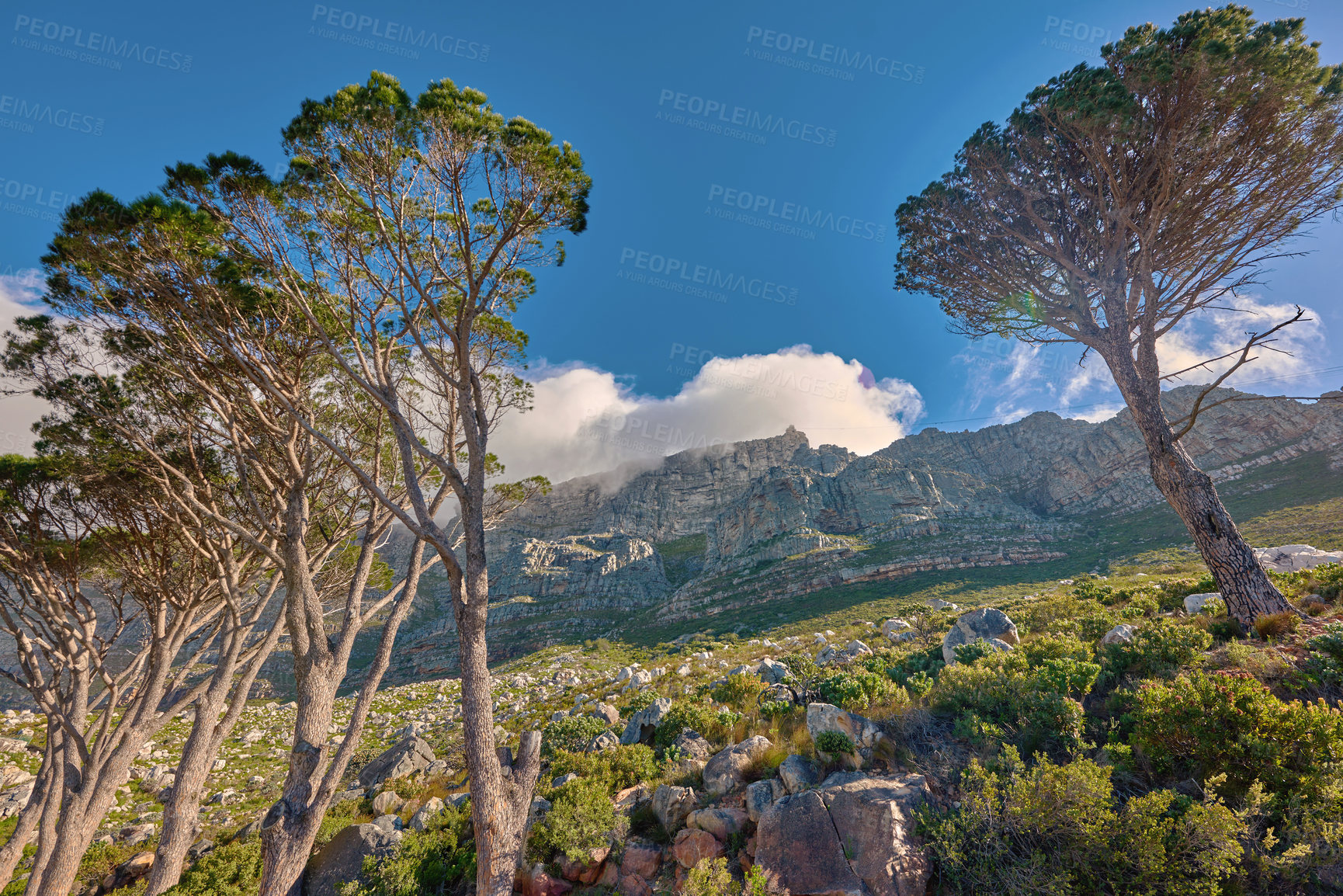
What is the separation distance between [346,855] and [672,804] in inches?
197

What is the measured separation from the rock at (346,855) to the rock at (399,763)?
3663 millimetres

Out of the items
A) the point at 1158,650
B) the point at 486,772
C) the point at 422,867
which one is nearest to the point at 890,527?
the point at 1158,650

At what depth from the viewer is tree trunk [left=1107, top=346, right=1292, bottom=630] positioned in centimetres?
696

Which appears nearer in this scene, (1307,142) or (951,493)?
(1307,142)

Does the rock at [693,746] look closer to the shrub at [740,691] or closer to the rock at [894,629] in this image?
the shrub at [740,691]

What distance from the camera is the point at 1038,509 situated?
76312 millimetres

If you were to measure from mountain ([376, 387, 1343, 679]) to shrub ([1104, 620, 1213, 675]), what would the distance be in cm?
3320

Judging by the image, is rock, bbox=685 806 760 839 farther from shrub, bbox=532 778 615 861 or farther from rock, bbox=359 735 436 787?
rock, bbox=359 735 436 787

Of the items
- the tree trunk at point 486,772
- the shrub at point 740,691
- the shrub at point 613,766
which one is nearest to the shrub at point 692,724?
the shrub at point 613,766

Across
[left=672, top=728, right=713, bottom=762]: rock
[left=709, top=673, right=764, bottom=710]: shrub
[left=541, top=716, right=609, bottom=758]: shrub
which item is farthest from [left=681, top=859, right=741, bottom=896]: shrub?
[left=541, top=716, right=609, bottom=758]: shrub

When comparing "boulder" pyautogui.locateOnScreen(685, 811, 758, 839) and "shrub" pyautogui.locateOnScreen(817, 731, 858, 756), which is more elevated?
"shrub" pyautogui.locateOnScreen(817, 731, 858, 756)

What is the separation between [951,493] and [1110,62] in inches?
2914

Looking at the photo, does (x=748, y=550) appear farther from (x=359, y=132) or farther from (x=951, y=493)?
(x=359, y=132)

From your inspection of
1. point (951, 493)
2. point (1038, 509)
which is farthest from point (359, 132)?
point (1038, 509)
